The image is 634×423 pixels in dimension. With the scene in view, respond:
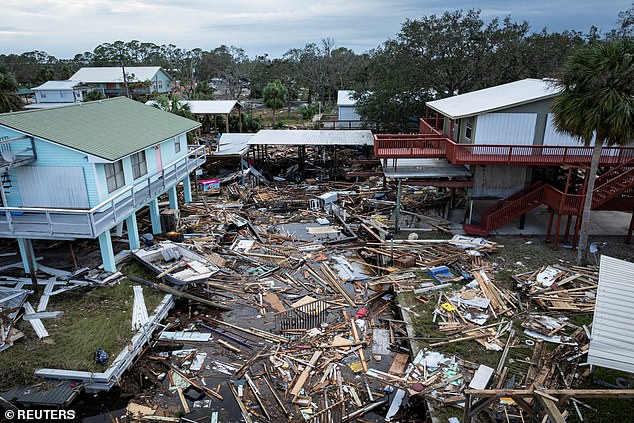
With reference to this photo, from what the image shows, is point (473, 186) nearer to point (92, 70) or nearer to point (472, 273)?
point (472, 273)

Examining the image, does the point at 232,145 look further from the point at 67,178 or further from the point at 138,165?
the point at 67,178

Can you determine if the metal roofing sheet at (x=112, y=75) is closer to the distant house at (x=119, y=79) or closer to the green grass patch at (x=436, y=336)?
the distant house at (x=119, y=79)

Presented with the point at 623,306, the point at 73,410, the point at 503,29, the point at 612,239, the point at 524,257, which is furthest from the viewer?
the point at 503,29

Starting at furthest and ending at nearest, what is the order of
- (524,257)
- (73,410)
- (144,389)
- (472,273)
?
(524,257) < (472,273) < (144,389) < (73,410)

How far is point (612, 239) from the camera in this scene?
21406 mm

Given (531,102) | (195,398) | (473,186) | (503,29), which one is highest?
(503,29)

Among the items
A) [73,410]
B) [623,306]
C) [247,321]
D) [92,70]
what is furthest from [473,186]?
[92,70]

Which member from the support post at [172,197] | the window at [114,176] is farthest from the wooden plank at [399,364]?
the support post at [172,197]

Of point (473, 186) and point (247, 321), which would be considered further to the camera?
point (473, 186)

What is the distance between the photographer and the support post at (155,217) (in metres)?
22.1

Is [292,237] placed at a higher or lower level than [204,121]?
lower

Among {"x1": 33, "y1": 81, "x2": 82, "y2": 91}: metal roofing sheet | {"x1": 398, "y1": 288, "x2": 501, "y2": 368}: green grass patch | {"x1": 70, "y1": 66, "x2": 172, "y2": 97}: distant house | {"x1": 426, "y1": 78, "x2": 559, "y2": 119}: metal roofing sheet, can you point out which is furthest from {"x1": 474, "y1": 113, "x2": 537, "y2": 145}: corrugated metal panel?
{"x1": 33, "y1": 81, "x2": 82, "y2": 91}: metal roofing sheet

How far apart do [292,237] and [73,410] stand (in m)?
13.9

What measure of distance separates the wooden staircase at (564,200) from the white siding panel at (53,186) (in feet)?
61.1
